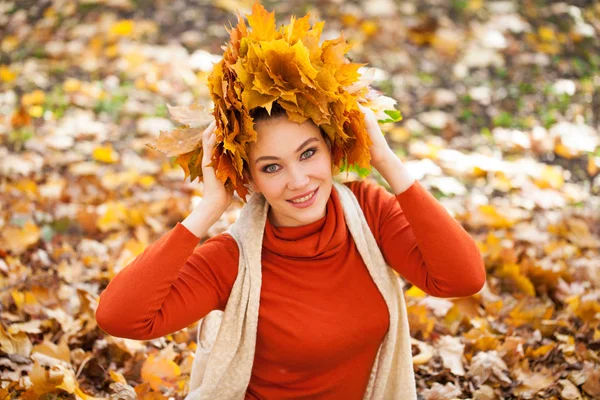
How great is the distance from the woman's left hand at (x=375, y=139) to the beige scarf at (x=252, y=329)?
0.22 m

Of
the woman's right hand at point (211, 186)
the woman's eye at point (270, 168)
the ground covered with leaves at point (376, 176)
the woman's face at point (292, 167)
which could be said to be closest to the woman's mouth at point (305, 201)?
the woman's face at point (292, 167)

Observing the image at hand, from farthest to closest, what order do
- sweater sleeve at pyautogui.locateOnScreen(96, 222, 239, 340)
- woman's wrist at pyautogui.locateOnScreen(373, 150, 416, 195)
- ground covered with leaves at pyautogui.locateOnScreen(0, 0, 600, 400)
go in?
ground covered with leaves at pyautogui.locateOnScreen(0, 0, 600, 400) < woman's wrist at pyautogui.locateOnScreen(373, 150, 416, 195) < sweater sleeve at pyautogui.locateOnScreen(96, 222, 239, 340)

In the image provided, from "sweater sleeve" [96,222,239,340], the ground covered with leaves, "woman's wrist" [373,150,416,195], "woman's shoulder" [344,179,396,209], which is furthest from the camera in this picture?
the ground covered with leaves

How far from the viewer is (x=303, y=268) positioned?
2.12 metres

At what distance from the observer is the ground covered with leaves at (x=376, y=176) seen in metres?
2.74

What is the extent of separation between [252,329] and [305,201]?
1.47 ft

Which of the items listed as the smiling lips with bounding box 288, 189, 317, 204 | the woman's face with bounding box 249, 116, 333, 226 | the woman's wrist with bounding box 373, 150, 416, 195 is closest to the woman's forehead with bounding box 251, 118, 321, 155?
the woman's face with bounding box 249, 116, 333, 226

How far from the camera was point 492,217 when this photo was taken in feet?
13.2

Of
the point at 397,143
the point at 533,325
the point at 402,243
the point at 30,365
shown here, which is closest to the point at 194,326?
the point at 30,365

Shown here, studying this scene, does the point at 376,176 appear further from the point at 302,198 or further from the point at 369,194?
the point at 302,198

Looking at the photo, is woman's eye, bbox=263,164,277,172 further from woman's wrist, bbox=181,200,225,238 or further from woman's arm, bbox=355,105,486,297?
woman's arm, bbox=355,105,486,297

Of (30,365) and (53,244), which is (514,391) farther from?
(53,244)

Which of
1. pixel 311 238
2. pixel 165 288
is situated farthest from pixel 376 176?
pixel 165 288

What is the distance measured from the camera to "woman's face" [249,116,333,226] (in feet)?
6.45
